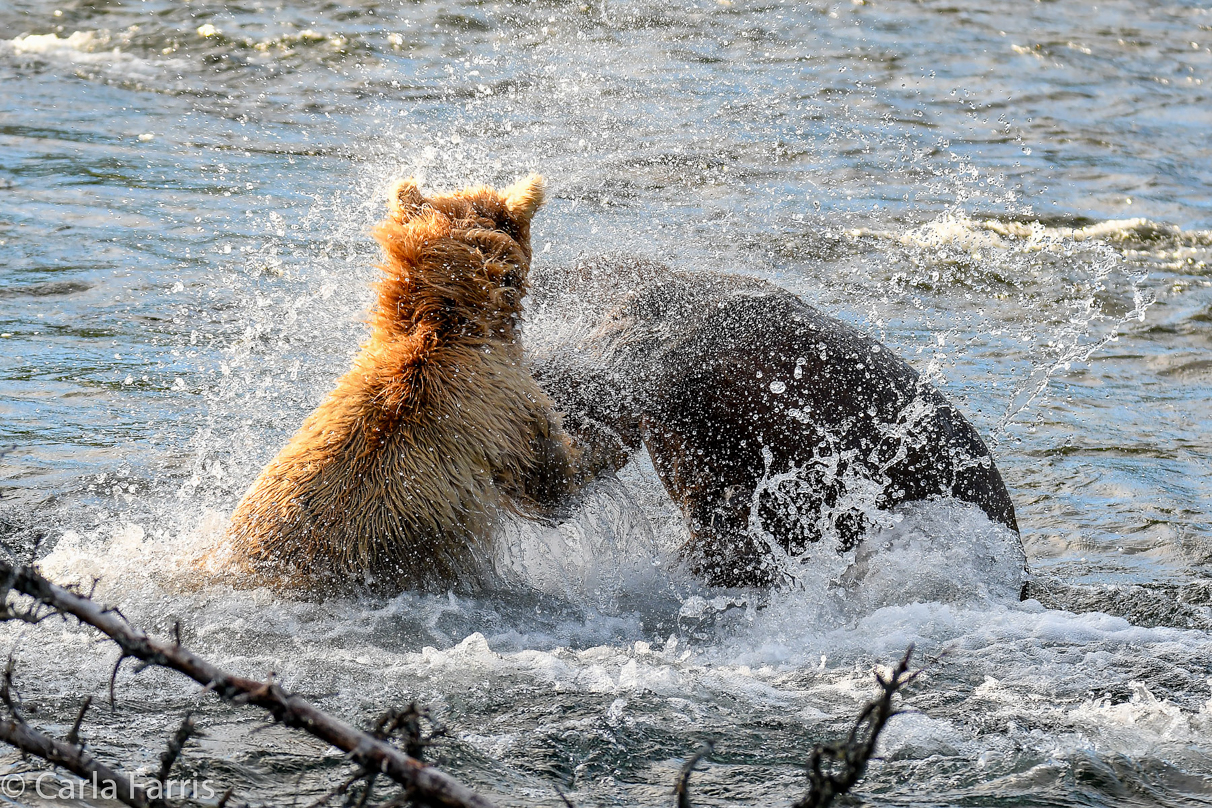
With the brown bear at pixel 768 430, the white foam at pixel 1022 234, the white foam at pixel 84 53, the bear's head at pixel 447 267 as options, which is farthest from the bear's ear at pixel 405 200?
the white foam at pixel 84 53

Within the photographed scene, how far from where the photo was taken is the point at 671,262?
7066mm

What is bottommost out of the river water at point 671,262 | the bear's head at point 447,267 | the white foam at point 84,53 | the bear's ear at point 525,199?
the river water at point 671,262

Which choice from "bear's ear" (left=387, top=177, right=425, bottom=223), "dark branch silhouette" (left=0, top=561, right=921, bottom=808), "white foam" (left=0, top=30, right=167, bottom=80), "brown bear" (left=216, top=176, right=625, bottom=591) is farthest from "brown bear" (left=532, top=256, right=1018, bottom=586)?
"white foam" (left=0, top=30, right=167, bottom=80)

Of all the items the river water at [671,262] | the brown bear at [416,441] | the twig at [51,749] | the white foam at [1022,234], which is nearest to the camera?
the twig at [51,749]

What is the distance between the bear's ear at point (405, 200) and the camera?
3965mm

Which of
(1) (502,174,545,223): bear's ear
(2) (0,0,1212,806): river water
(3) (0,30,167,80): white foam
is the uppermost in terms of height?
(3) (0,30,167,80): white foam

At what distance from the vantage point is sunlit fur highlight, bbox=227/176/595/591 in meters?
3.72

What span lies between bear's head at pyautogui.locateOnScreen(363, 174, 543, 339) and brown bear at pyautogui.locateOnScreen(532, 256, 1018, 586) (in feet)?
1.60

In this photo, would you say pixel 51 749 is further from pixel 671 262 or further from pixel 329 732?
pixel 671 262

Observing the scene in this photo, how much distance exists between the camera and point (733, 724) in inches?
134

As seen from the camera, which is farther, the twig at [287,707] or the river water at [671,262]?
the river water at [671,262]

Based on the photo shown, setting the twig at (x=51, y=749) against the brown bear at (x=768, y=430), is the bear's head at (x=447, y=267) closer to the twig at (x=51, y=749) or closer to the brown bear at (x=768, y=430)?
the brown bear at (x=768, y=430)

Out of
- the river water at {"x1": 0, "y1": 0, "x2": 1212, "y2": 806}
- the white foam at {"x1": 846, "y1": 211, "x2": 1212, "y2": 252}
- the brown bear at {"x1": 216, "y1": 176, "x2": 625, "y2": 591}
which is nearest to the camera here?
the river water at {"x1": 0, "y1": 0, "x2": 1212, "y2": 806}

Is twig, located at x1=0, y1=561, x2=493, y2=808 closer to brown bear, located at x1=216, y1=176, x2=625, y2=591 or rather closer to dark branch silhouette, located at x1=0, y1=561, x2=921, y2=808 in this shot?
dark branch silhouette, located at x1=0, y1=561, x2=921, y2=808
